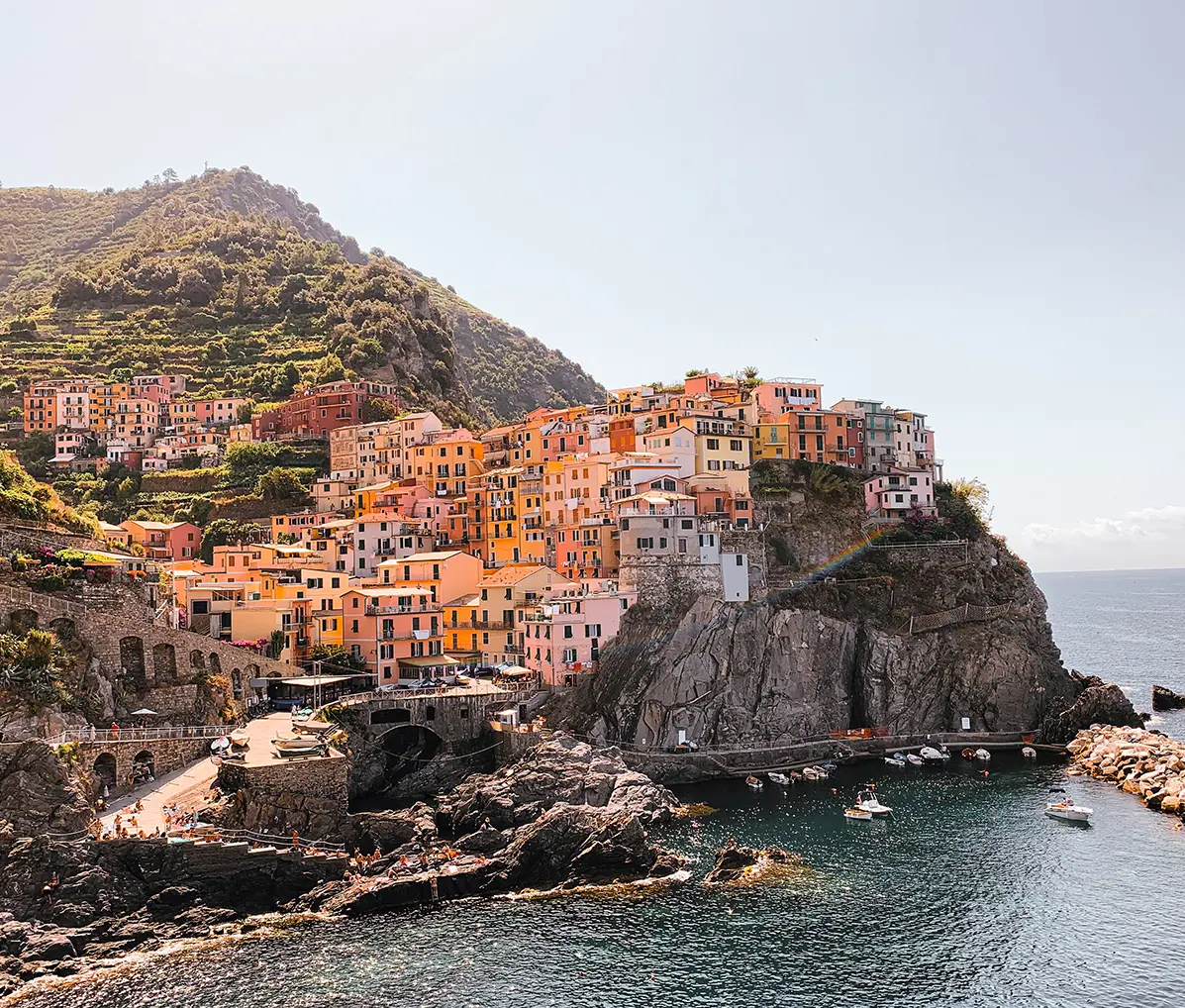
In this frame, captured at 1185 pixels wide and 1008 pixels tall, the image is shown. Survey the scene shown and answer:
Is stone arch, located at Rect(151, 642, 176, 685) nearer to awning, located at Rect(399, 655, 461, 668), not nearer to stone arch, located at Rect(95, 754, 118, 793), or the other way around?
stone arch, located at Rect(95, 754, 118, 793)

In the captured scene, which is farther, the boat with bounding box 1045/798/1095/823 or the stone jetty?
the stone jetty

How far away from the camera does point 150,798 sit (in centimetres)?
4894

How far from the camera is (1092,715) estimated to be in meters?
78.8

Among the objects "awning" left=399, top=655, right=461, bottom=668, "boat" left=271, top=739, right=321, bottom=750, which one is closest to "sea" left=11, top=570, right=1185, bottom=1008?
"boat" left=271, top=739, right=321, bottom=750

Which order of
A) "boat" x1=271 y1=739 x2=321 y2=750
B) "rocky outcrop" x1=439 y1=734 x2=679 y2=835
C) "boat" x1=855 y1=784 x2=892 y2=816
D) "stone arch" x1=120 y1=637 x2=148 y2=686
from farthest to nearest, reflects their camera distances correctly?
"boat" x1=855 y1=784 x2=892 y2=816 < "stone arch" x1=120 y1=637 x2=148 y2=686 < "rocky outcrop" x1=439 y1=734 x2=679 y2=835 < "boat" x1=271 y1=739 x2=321 y2=750

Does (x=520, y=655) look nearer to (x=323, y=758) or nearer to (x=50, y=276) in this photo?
(x=323, y=758)

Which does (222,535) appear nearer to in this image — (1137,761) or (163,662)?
(163,662)

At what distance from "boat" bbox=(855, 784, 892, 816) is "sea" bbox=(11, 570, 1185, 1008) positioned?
1.45 metres

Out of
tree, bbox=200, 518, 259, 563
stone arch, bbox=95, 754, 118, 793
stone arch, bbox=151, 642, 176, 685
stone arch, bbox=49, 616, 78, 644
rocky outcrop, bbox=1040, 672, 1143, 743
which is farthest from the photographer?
tree, bbox=200, 518, 259, 563

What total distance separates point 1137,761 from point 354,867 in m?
50.9

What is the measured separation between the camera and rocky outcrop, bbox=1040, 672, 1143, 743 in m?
78.8

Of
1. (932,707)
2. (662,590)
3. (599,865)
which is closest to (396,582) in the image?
(662,590)

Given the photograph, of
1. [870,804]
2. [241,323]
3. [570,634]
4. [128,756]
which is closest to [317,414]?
[241,323]

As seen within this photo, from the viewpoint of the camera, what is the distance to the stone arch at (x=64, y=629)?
2052 inches
